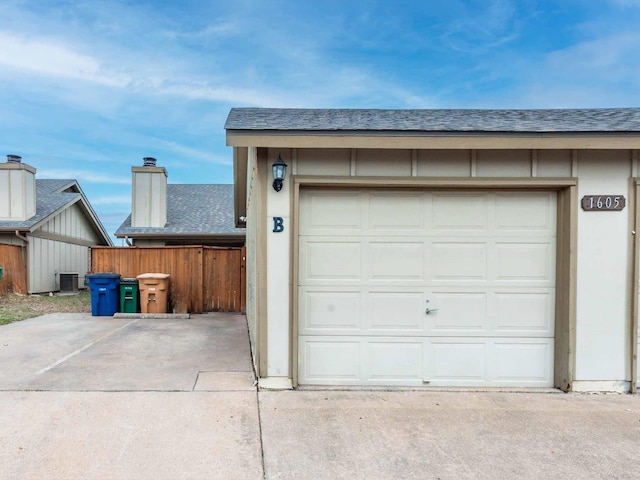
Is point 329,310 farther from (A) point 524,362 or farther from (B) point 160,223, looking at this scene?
(B) point 160,223

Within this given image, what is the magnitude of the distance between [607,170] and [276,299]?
12.9 ft

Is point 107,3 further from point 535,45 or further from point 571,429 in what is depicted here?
point 535,45

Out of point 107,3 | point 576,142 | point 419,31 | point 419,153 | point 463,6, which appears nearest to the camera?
point 576,142

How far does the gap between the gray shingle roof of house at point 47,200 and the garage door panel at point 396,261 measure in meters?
13.6

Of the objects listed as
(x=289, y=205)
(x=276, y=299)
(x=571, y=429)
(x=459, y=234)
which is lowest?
(x=571, y=429)

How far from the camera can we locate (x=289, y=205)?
440 centimetres

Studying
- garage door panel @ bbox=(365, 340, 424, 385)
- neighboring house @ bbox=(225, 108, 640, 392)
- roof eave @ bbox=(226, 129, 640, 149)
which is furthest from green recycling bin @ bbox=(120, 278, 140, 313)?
garage door panel @ bbox=(365, 340, 424, 385)

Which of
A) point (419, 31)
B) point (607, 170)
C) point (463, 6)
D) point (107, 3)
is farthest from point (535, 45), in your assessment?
point (107, 3)

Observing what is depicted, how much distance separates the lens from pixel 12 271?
13102 mm

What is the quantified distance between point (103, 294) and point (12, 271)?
6199mm

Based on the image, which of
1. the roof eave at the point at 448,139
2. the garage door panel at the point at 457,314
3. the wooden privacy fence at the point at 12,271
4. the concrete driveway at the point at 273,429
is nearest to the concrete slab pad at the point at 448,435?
the concrete driveway at the point at 273,429

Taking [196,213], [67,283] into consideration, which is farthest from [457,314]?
[67,283]

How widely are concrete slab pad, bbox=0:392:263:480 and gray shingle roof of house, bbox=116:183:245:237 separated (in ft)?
36.5

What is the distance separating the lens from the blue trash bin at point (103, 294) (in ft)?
30.9
